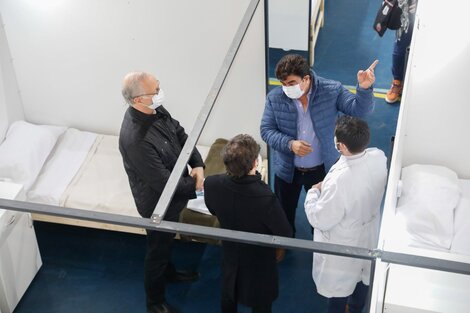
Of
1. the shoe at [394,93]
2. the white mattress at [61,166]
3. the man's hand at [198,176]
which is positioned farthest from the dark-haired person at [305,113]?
the shoe at [394,93]

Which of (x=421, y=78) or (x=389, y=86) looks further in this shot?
(x=389, y=86)

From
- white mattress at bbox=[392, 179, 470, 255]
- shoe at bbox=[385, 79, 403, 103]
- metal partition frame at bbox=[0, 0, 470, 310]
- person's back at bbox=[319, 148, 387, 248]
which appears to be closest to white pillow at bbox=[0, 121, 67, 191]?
metal partition frame at bbox=[0, 0, 470, 310]

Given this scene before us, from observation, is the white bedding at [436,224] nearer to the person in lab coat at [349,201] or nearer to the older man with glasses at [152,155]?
the person in lab coat at [349,201]

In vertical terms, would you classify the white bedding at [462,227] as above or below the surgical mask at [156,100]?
below

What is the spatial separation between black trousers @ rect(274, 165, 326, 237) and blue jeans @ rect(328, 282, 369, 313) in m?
0.79

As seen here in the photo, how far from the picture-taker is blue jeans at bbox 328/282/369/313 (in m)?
3.57

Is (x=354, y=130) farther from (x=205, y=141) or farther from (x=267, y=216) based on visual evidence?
(x=205, y=141)

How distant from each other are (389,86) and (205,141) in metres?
1.97

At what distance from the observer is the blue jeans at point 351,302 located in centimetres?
357

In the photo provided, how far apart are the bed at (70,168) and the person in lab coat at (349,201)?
1.17m

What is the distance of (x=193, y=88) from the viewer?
188 inches

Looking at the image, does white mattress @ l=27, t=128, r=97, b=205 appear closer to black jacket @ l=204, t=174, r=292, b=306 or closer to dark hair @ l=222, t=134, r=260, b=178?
black jacket @ l=204, t=174, r=292, b=306

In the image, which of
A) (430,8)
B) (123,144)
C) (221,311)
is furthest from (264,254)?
(430,8)

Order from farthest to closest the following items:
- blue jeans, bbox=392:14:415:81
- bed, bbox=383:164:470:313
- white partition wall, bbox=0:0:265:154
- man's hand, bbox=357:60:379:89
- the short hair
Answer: blue jeans, bbox=392:14:415:81 → white partition wall, bbox=0:0:265:154 → man's hand, bbox=357:60:379:89 → the short hair → bed, bbox=383:164:470:313
